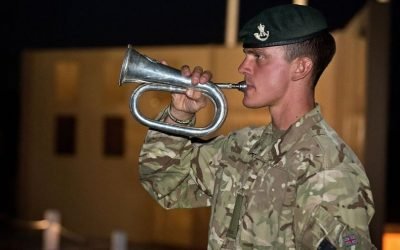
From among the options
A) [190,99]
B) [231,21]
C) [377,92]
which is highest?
[231,21]

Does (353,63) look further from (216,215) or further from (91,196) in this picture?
(216,215)

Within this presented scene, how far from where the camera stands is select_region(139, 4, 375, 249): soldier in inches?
77.8

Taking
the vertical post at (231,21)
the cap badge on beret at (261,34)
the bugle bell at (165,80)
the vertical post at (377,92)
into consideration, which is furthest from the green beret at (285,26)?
the vertical post at (231,21)

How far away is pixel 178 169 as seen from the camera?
242 centimetres

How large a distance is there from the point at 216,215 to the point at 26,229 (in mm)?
8271

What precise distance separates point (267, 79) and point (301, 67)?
94 mm

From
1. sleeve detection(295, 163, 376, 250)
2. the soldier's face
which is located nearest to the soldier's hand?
the soldier's face

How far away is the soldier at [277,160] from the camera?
6.48 feet

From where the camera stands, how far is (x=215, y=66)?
782 centimetres

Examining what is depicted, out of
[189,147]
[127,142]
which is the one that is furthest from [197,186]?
[127,142]

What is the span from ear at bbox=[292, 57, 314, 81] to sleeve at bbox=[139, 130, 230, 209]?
1.12 ft

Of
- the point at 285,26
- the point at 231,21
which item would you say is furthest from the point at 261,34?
the point at 231,21

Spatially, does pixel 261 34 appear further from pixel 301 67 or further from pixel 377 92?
pixel 377 92

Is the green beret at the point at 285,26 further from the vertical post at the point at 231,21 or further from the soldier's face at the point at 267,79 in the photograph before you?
the vertical post at the point at 231,21
